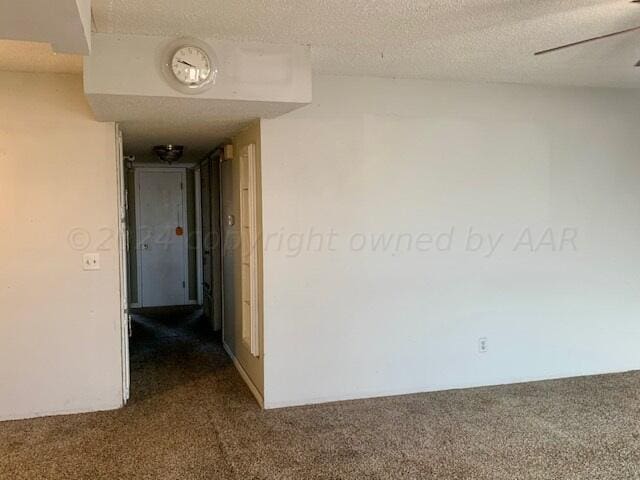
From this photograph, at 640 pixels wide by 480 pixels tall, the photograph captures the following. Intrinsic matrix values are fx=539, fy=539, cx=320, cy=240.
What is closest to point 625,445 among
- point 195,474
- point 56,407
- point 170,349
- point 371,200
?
point 371,200

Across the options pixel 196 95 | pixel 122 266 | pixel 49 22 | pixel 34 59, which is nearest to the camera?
pixel 49 22

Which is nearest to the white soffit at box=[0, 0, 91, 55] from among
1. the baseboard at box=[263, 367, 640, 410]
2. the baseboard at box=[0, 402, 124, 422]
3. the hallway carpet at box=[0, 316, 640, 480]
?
the hallway carpet at box=[0, 316, 640, 480]

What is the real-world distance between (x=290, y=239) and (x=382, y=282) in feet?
2.56

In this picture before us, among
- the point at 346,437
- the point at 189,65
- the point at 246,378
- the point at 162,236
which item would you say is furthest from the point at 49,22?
the point at 162,236

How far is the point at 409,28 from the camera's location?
9.56ft

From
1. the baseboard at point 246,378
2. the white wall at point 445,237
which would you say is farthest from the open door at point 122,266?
the white wall at point 445,237

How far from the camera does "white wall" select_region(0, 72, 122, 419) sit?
142 inches

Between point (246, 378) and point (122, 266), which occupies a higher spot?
point (122, 266)

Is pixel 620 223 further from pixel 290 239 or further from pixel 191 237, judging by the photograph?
pixel 191 237

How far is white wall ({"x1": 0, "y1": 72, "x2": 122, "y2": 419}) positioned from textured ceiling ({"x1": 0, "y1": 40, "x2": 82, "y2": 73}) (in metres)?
0.13

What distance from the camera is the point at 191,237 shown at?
8227mm

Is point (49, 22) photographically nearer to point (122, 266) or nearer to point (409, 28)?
point (409, 28)

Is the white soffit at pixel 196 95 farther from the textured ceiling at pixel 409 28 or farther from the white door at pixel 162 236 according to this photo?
the white door at pixel 162 236

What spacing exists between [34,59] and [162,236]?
4976 millimetres
